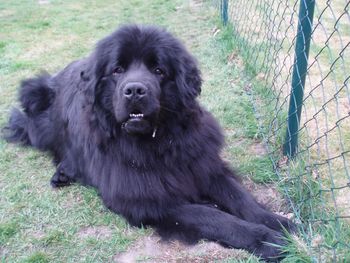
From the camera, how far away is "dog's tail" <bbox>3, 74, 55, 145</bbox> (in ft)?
12.4

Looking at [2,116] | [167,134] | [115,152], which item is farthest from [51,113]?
[167,134]

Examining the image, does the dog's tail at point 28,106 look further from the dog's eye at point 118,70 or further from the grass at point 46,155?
the dog's eye at point 118,70

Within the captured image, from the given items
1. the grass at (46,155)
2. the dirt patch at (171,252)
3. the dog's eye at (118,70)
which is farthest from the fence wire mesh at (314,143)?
the dog's eye at (118,70)

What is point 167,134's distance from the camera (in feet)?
8.71

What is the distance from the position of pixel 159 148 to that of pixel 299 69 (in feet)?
3.45

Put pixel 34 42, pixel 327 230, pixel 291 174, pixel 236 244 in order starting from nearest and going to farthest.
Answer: pixel 327 230 → pixel 236 244 → pixel 291 174 → pixel 34 42

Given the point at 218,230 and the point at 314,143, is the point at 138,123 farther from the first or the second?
the point at 314,143

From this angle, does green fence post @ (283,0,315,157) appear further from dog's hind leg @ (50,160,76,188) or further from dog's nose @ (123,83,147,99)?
dog's hind leg @ (50,160,76,188)

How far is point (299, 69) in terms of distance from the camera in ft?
9.14

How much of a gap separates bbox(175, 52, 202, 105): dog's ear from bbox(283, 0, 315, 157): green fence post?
66 cm

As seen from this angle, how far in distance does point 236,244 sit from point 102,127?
1074 millimetres

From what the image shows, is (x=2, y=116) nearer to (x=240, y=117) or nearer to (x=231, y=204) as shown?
(x=240, y=117)

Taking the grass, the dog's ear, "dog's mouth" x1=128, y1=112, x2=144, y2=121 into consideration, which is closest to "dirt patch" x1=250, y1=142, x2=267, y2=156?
the grass

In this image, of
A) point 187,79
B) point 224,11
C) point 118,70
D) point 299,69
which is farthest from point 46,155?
point 224,11
